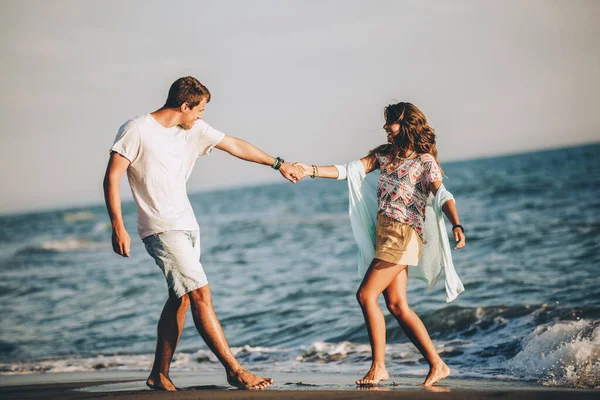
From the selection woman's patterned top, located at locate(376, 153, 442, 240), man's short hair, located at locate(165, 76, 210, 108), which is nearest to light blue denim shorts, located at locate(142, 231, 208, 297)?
man's short hair, located at locate(165, 76, 210, 108)

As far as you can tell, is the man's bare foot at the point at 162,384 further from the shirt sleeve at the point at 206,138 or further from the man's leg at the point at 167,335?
the shirt sleeve at the point at 206,138

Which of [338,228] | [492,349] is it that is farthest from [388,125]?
[338,228]

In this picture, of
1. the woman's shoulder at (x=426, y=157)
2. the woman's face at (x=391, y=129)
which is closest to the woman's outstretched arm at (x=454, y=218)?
the woman's shoulder at (x=426, y=157)

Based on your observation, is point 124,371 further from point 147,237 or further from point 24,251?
point 24,251

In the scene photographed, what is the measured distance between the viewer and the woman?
15.9 feet

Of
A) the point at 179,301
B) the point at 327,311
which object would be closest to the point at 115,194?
the point at 179,301

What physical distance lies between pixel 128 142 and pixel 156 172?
283 mm

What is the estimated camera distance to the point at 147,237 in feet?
15.7

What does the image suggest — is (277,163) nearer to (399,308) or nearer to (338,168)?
(338,168)

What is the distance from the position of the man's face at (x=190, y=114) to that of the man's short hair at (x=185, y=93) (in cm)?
3

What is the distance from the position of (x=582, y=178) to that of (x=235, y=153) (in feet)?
86.5

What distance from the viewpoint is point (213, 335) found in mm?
4789

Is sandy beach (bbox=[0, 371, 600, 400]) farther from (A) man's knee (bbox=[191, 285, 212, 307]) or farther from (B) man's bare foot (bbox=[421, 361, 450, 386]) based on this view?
(A) man's knee (bbox=[191, 285, 212, 307])

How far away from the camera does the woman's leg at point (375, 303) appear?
189 inches
